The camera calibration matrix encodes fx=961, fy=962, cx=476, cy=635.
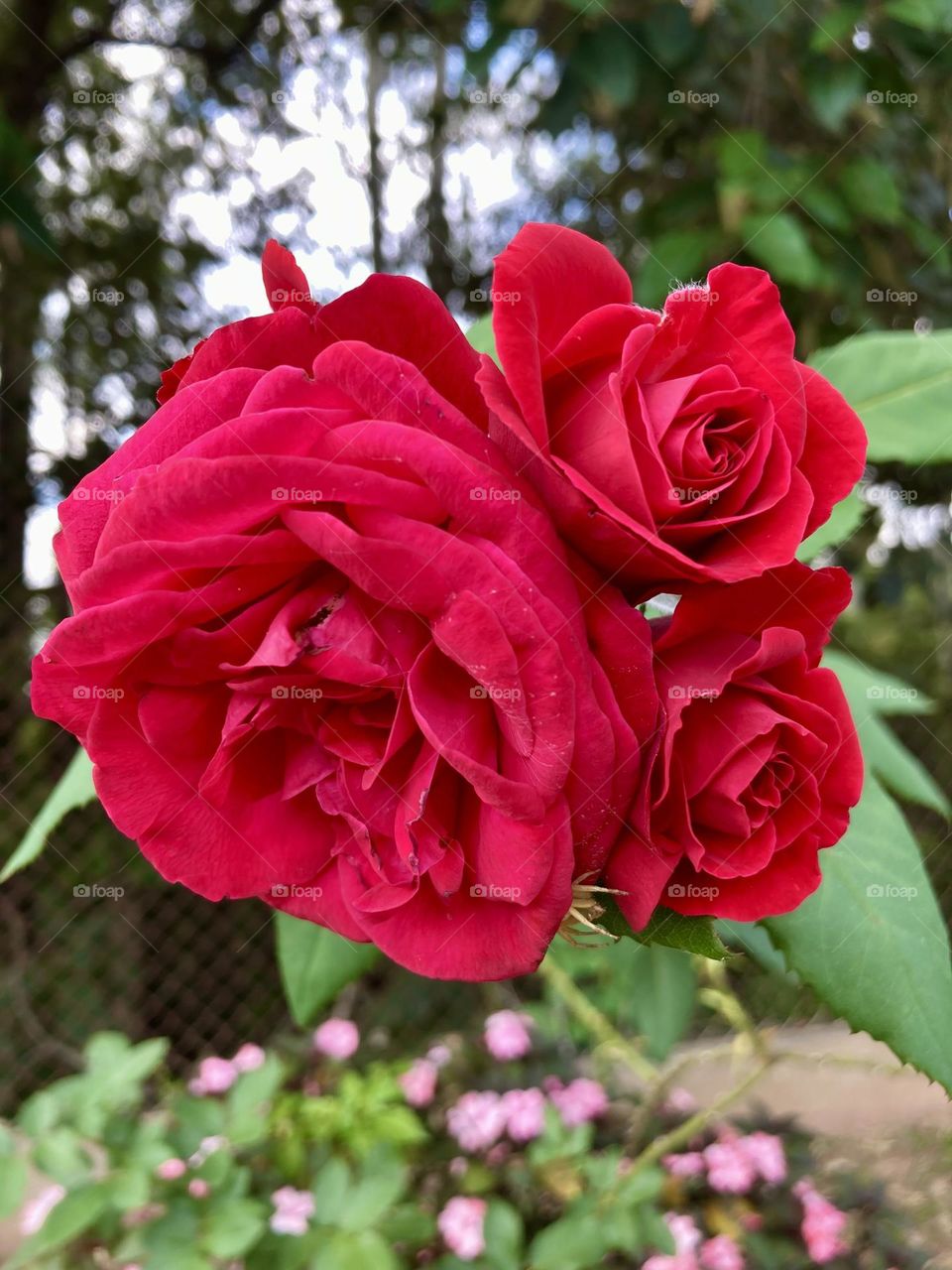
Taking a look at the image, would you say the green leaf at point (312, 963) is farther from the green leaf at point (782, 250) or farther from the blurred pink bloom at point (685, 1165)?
the blurred pink bloom at point (685, 1165)

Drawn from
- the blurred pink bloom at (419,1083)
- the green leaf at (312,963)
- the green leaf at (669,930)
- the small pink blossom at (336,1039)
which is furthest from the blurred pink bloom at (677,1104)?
the green leaf at (669,930)

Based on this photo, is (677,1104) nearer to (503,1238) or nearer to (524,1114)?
(524,1114)

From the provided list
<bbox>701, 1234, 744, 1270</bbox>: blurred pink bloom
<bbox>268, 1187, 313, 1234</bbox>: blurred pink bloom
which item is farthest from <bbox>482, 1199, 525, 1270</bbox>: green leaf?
<bbox>701, 1234, 744, 1270</bbox>: blurred pink bloom

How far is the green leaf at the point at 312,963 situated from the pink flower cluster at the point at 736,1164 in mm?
905

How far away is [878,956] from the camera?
36 cm

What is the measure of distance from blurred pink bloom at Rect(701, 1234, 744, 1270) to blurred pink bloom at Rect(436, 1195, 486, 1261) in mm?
268

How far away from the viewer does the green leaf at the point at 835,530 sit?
18.9 inches

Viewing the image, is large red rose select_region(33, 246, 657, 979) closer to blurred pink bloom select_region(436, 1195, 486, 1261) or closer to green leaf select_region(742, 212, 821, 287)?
green leaf select_region(742, 212, 821, 287)

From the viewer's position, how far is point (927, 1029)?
1.14 feet

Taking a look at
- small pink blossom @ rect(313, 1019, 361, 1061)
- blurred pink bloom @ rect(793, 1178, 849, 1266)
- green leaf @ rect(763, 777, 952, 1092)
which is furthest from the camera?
small pink blossom @ rect(313, 1019, 361, 1061)

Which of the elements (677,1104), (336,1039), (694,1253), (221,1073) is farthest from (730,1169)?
(221,1073)

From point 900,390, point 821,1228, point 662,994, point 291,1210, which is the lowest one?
point 821,1228

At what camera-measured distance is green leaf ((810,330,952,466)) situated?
535 millimetres

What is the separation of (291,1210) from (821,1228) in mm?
648
